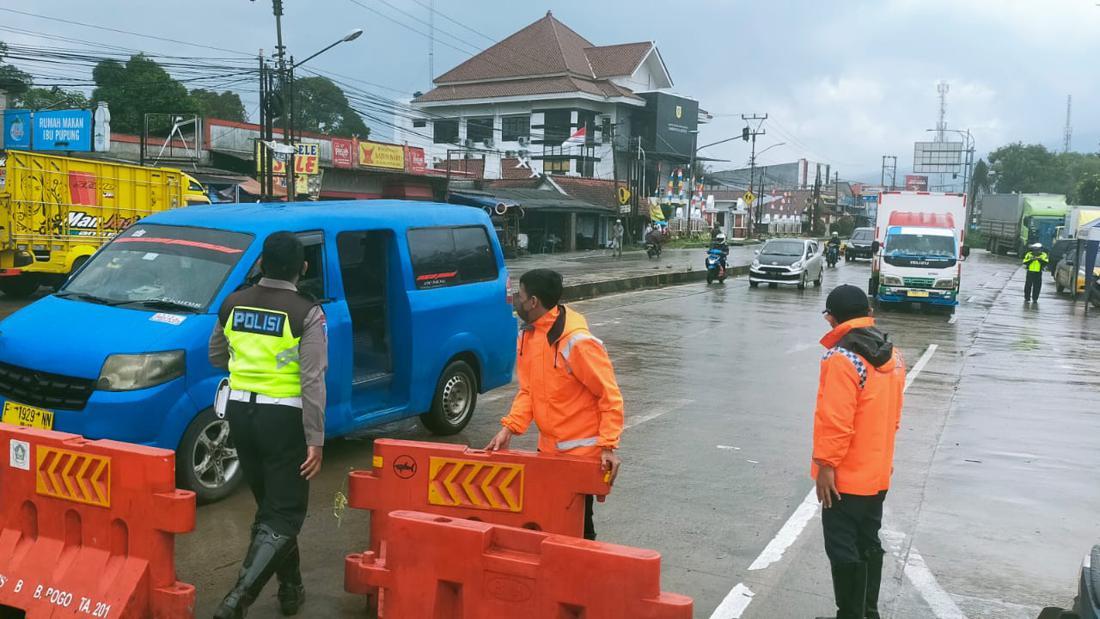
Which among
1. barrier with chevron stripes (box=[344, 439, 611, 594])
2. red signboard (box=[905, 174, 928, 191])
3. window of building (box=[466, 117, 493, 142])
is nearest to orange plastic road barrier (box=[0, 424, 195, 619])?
barrier with chevron stripes (box=[344, 439, 611, 594])

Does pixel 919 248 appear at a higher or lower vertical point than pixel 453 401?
higher

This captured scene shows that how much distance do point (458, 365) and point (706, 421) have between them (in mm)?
2887

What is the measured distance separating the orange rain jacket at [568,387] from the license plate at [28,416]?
9.76 feet

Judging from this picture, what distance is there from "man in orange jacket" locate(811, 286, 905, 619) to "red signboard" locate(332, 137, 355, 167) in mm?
34260

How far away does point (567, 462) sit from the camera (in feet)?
14.8

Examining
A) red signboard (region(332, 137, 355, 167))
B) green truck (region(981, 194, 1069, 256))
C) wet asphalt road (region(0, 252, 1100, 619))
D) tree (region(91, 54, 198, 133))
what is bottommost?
wet asphalt road (region(0, 252, 1100, 619))

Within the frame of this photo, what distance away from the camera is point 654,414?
9.96 metres

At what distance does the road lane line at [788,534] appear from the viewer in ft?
18.4

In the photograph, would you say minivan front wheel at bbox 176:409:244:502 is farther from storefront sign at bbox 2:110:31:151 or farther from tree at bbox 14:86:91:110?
tree at bbox 14:86:91:110

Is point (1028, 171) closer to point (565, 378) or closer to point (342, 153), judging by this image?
point (342, 153)

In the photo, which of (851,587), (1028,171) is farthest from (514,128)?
(1028,171)

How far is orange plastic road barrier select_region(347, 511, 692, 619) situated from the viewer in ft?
11.7

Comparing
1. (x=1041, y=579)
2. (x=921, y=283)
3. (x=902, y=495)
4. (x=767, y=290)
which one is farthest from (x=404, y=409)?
(x=767, y=290)

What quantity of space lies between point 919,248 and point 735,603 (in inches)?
791
